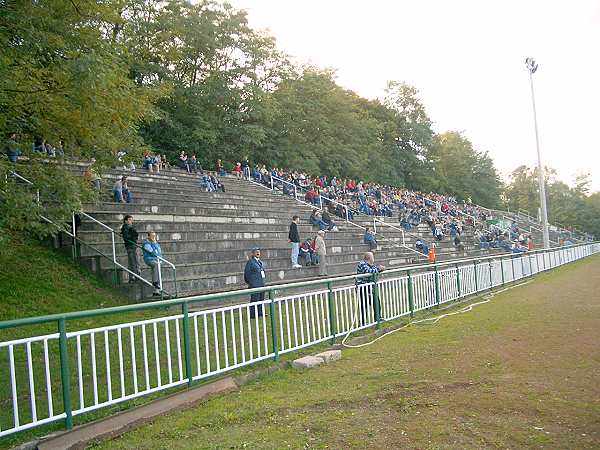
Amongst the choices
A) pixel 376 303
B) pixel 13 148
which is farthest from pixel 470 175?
pixel 13 148

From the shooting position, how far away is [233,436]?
4.95 meters

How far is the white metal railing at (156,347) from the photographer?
16.3 ft

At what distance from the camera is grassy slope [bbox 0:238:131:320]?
1164cm

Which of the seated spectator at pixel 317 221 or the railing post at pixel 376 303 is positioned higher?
the seated spectator at pixel 317 221

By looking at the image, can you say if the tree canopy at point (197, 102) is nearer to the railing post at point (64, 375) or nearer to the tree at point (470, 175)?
the tree at point (470, 175)

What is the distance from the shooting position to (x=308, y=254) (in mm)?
19578

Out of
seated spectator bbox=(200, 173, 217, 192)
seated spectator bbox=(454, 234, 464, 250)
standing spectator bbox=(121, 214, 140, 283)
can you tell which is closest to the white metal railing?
standing spectator bbox=(121, 214, 140, 283)

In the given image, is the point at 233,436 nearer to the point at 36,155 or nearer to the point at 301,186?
the point at 36,155

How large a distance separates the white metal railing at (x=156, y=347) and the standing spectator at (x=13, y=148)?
525cm

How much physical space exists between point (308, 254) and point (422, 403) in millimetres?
14005

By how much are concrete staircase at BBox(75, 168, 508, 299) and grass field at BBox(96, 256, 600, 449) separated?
743 centimetres

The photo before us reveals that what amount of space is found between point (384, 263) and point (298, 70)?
3090 cm

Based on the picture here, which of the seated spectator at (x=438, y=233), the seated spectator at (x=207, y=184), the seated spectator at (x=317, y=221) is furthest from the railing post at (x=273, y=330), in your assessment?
the seated spectator at (x=438, y=233)

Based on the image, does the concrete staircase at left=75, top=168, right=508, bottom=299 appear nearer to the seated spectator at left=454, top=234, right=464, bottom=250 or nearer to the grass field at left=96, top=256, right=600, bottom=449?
the seated spectator at left=454, top=234, right=464, bottom=250
